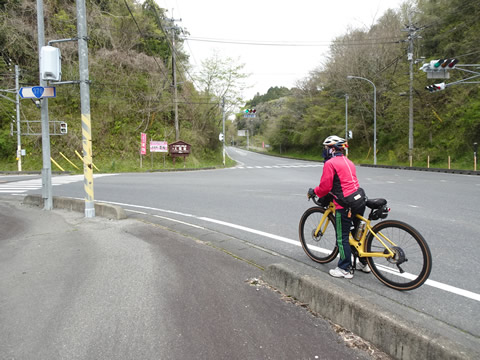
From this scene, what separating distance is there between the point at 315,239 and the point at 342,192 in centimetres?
116

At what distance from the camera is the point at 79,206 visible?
9.23 meters

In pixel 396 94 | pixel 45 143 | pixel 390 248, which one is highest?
pixel 396 94

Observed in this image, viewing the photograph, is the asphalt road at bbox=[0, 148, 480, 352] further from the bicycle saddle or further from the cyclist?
the bicycle saddle

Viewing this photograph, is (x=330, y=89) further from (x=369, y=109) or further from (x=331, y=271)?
(x=331, y=271)

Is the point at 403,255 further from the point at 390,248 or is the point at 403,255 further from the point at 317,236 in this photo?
the point at 317,236

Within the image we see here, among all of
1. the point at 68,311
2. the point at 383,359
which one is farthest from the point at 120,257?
the point at 383,359

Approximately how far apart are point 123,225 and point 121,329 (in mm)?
4597

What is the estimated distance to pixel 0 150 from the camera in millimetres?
30562

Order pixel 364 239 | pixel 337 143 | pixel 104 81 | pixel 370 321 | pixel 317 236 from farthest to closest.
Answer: pixel 104 81 < pixel 317 236 < pixel 337 143 < pixel 364 239 < pixel 370 321

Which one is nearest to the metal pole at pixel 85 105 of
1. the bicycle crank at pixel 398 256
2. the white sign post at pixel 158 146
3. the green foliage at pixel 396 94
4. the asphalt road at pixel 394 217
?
the asphalt road at pixel 394 217

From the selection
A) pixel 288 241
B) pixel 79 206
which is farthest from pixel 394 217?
pixel 79 206

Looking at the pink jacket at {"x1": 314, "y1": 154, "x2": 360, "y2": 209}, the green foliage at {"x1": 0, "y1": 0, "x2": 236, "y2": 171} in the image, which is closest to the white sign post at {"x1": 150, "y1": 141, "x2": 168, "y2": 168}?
the green foliage at {"x1": 0, "y1": 0, "x2": 236, "y2": 171}

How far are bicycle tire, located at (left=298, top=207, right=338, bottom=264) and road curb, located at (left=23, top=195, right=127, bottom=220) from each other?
4836 mm

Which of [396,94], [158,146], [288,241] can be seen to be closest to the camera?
[288,241]
